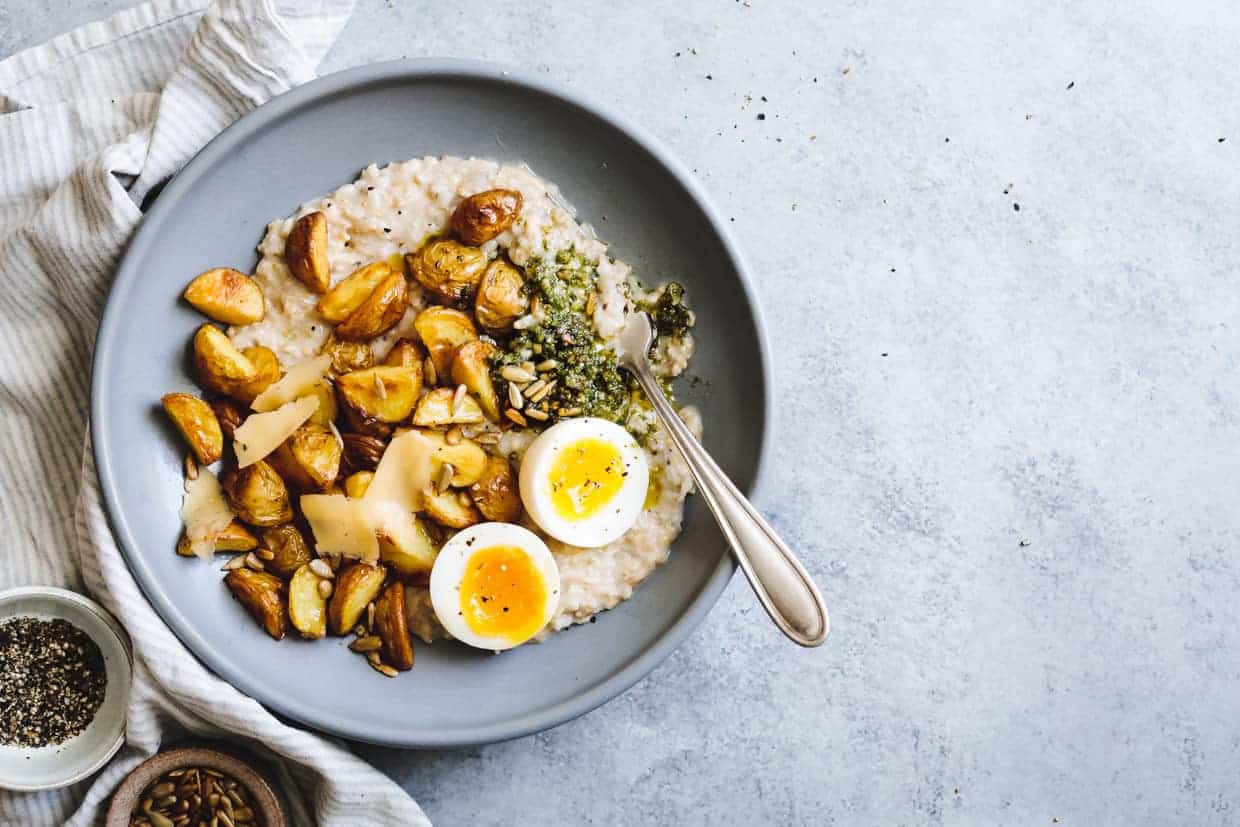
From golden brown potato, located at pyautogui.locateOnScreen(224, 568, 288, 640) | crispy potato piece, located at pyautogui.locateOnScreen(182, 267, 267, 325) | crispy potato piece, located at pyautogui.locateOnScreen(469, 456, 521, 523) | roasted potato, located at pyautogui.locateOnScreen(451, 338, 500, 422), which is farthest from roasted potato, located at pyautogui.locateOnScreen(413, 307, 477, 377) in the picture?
golden brown potato, located at pyautogui.locateOnScreen(224, 568, 288, 640)

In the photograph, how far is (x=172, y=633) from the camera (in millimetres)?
2020

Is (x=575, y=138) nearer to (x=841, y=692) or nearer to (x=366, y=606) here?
(x=366, y=606)

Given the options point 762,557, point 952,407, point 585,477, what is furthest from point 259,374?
point 952,407

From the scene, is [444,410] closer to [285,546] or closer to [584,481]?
[584,481]

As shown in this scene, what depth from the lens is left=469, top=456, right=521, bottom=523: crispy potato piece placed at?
2137 mm

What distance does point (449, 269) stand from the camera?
6.93 ft

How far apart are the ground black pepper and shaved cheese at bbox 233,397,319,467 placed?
0.53 m

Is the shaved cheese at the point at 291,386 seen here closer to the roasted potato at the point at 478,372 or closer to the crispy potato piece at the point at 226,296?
the crispy potato piece at the point at 226,296

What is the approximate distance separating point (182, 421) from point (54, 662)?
1.90 feet

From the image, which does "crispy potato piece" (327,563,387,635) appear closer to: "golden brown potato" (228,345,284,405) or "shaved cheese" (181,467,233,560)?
"shaved cheese" (181,467,233,560)

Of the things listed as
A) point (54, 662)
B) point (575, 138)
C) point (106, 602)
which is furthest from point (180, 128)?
point (54, 662)

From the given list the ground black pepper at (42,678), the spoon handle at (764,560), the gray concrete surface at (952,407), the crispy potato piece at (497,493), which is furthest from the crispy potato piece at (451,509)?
the ground black pepper at (42,678)

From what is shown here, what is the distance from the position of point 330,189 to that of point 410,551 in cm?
81

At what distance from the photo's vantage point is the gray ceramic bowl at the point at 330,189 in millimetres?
2041
